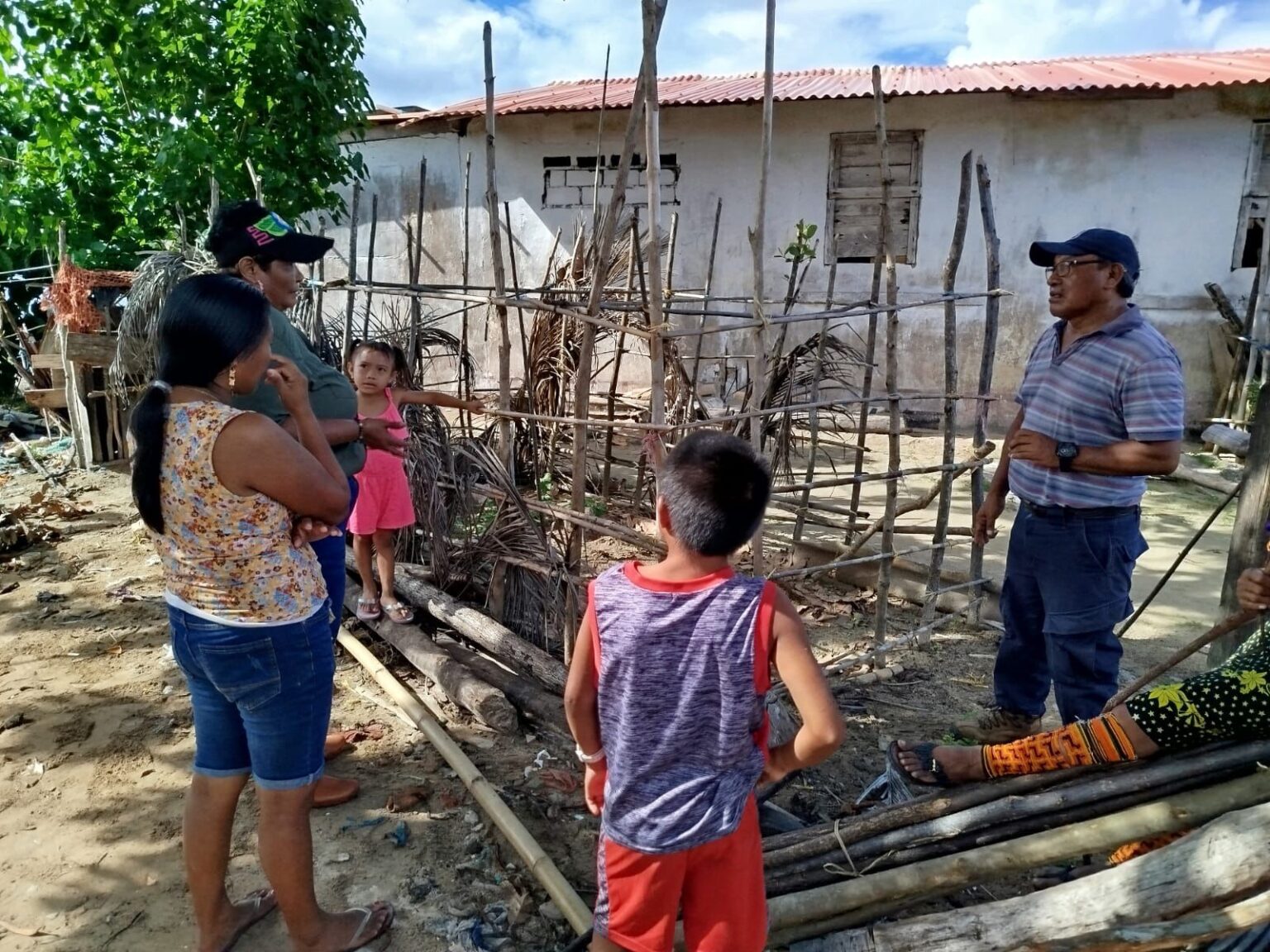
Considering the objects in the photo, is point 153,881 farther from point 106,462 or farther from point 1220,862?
point 106,462

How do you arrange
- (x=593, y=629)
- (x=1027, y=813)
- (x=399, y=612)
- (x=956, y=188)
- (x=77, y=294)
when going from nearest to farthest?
1. (x=593, y=629)
2. (x=1027, y=813)
3. (x=399, y=612)
4. (x=77, y=294)
5. (x=956, y=188)

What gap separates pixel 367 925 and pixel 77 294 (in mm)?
6899

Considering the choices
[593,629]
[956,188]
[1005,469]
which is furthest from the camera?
[956,188]

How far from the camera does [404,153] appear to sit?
11.4m

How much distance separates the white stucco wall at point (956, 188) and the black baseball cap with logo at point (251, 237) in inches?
277

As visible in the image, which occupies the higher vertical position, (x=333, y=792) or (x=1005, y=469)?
(x=1005, y=469)

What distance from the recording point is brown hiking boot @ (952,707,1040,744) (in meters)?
2.94

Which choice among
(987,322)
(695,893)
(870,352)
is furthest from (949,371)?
(695,893)

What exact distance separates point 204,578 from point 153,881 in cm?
125

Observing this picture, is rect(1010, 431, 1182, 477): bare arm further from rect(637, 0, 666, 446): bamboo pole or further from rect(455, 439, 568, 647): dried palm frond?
rect(455, 439, 568, 647): dried palm frond

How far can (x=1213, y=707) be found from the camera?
1.91 m

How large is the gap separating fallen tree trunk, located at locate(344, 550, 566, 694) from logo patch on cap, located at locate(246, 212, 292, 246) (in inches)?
68.9

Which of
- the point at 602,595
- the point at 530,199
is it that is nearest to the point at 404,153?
the point at 530,199

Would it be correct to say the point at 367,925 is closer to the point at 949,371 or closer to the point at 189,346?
the point at 189,346
